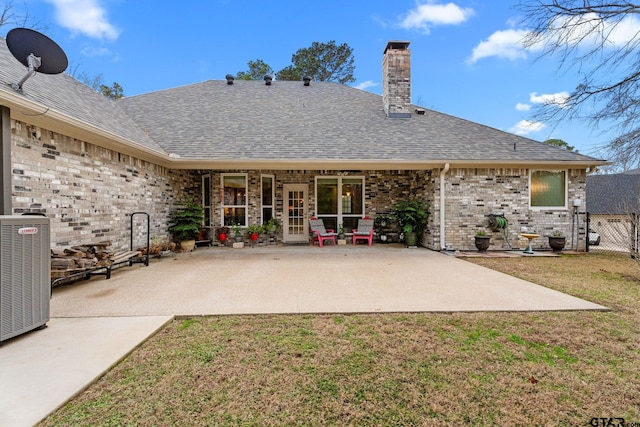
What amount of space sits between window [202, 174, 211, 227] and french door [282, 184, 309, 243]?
8.04ft

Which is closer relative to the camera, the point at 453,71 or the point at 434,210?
the point at 434,210

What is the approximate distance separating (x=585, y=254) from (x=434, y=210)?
4169 mm

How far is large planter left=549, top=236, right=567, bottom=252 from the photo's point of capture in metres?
7.84

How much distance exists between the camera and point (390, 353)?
2.48 m

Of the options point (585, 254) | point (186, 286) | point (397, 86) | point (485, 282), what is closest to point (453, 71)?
point (397, 86)

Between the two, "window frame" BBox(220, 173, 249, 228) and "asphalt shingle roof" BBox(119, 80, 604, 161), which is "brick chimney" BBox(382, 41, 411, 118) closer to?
"asphalt shingle roof" BBox(119, 80, 604, 161)

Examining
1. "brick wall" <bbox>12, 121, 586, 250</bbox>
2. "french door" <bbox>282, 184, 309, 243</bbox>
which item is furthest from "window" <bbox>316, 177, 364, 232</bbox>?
"french door" <bbox>282, 184, 309, 243</bbox>

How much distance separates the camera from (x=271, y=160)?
25.3ft

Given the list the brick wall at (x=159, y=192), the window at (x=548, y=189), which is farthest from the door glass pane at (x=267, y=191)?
the window at (x=548, y=189)

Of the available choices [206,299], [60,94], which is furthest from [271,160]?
[206,299]

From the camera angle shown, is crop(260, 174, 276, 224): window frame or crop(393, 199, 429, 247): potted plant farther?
crop(260, 174, 276, 224): window frame

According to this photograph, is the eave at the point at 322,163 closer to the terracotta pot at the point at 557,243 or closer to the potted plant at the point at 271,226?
the potted plant at the point at 271,226

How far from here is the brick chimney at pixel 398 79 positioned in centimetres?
1013

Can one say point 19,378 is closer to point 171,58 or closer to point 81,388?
point 81,388
